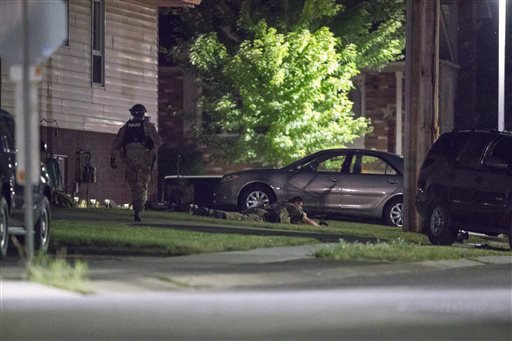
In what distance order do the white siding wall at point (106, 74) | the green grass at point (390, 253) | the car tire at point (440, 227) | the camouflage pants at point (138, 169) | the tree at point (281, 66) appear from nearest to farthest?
1. the green grass at point (390, 253)
2. the car tire at point (440, 227)
3. the camouflage pants at point (138, 169)
4. the white siding wall at point (106, 74)
5. the tree at point (281, 66)

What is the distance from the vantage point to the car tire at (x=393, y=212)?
28453mm

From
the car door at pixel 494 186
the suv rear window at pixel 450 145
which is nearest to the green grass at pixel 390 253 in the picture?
the car door at pixel 494 186

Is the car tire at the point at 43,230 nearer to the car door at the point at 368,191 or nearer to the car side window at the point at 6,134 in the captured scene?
the car side window at the point at 6,134

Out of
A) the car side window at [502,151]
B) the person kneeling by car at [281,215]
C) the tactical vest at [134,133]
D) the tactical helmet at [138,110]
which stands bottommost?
the person kneeling by car at [281,215]

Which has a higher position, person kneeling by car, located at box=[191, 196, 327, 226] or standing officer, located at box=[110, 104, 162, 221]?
standing officer, located at box=[110, 104, 162, 221]

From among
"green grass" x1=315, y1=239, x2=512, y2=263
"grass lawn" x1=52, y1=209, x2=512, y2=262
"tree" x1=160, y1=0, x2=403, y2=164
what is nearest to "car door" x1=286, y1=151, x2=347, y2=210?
"grass lawn" x1=52, y1=209, x2=512, y2=262

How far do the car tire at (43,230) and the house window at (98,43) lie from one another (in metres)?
14.6

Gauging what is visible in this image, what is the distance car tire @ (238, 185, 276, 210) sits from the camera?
94.2ft

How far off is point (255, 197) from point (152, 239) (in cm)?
901

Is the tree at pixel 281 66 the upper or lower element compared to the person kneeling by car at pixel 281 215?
upper

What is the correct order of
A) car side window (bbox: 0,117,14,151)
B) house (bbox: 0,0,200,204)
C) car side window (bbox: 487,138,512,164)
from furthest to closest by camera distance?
house (bbox: 0,0,200,204)
car side window (bbox: 487,138,512,164)
car side window (bbox: 0,117,14,151)

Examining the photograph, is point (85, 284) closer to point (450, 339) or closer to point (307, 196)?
point (450, 339)

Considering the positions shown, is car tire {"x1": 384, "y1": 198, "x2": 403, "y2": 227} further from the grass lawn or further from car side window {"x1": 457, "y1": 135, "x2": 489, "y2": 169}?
car side window {"x1": 457, "y1": 135, "x2": 489, "y2": 169}

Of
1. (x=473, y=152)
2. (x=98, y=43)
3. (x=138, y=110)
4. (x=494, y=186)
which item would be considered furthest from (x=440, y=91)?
(x=494, y=186)
